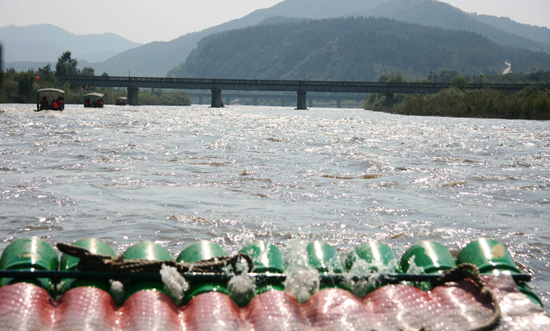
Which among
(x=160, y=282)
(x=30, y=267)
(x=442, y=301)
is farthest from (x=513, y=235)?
(x=30, y=267)

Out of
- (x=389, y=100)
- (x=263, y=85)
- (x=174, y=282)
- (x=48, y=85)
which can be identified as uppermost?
(x=263, y=85)

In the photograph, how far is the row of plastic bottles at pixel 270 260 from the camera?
4.76 m

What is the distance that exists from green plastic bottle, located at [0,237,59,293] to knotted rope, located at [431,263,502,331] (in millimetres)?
3047

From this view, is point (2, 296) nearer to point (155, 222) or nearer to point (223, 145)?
point (155, 222)

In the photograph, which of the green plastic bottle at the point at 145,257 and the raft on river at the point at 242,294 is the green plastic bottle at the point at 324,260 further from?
the green plastic bottle at the point at 145,257

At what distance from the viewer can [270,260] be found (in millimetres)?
5203

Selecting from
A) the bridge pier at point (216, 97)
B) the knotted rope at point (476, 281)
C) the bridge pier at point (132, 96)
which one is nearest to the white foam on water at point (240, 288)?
the knotted rope at point (476, 281)

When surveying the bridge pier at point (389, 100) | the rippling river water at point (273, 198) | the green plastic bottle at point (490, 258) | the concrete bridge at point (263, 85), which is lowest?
the rippling river water at point (273, 198)

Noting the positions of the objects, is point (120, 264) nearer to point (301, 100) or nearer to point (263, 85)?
point (263, 85)

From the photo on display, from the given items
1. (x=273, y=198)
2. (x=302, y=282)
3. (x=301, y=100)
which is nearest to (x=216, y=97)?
(x=301, y=100)

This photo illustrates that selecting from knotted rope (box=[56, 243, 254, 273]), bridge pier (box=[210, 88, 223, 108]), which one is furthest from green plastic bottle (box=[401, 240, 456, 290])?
bridge pier (box=[210, 88, 223, 108])

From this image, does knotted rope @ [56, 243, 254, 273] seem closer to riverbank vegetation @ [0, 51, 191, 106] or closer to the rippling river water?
the rippling river water

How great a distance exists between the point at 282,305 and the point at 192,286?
0.71 metres

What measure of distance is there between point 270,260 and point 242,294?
1.68 ft
